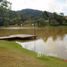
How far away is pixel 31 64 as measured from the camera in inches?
149

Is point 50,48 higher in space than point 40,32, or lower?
higher

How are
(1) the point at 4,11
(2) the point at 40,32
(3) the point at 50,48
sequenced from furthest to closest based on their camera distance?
(1) the point at 4,11, (2) the point at 40,32, (3) the point at 50,48

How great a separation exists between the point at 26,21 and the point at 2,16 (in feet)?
32.0

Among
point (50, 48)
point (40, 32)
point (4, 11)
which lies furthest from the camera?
point (4, 11)

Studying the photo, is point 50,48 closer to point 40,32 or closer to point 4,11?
point 40,32

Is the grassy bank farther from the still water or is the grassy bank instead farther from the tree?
the tree

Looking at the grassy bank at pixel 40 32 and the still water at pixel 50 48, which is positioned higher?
the still water at pixel 50 48

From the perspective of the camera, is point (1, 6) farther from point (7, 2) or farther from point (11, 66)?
point (11, 66)

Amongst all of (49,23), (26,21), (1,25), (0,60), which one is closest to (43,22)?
(49,23)

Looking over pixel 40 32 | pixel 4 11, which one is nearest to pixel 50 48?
pixel 40 32

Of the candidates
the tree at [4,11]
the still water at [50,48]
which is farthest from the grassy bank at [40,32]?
the tree at [4,11]

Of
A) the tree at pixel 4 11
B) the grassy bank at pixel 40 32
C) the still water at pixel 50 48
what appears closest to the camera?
the still water at pixel 50 48

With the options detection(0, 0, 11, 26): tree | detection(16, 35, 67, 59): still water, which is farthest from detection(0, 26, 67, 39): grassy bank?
detection(0, 0, 11, 26): tree

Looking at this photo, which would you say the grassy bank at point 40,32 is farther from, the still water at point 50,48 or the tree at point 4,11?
the tree at point 4,11
